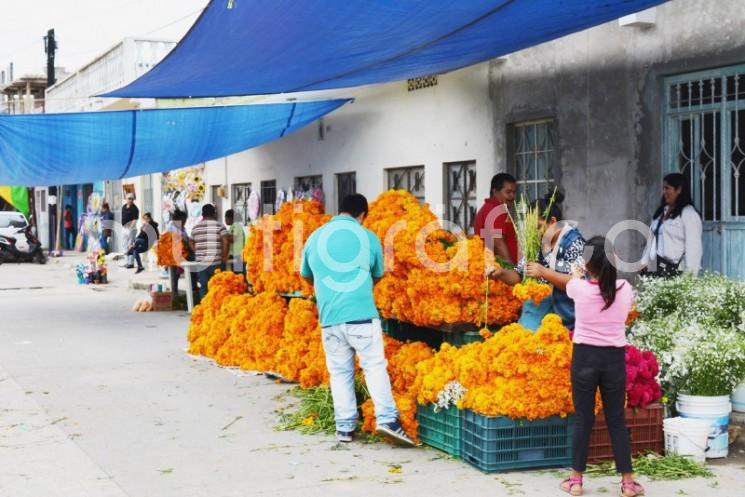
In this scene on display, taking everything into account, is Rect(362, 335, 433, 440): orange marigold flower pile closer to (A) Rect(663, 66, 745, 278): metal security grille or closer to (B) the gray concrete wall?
(A) Rect(663, 66, 745, 278): metal security grille

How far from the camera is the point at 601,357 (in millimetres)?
5504

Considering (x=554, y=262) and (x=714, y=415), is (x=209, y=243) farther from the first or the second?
(x=714, y=415)

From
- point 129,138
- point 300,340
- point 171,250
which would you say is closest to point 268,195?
point 171,250

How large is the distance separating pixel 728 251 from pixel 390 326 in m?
3.41

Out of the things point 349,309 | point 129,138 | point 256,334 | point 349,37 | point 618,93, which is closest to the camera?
point 349,309

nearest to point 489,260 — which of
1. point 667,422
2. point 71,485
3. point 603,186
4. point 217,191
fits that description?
point 667,422

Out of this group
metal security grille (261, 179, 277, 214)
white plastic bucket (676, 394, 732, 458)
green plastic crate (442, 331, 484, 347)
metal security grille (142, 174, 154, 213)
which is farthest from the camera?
metal security grille (142, 174, 154, 213)

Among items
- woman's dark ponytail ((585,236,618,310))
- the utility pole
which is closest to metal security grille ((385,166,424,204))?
woman's dark ponytail ((585,236,618,310))

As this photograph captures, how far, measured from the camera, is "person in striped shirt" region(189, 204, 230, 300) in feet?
46.4

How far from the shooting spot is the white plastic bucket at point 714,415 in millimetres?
6414

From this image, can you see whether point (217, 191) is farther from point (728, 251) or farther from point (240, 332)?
point (728, 251)

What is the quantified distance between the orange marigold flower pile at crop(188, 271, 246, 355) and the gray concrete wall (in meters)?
4.03

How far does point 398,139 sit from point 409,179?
0.64 m

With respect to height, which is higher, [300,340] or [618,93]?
[618,93]
